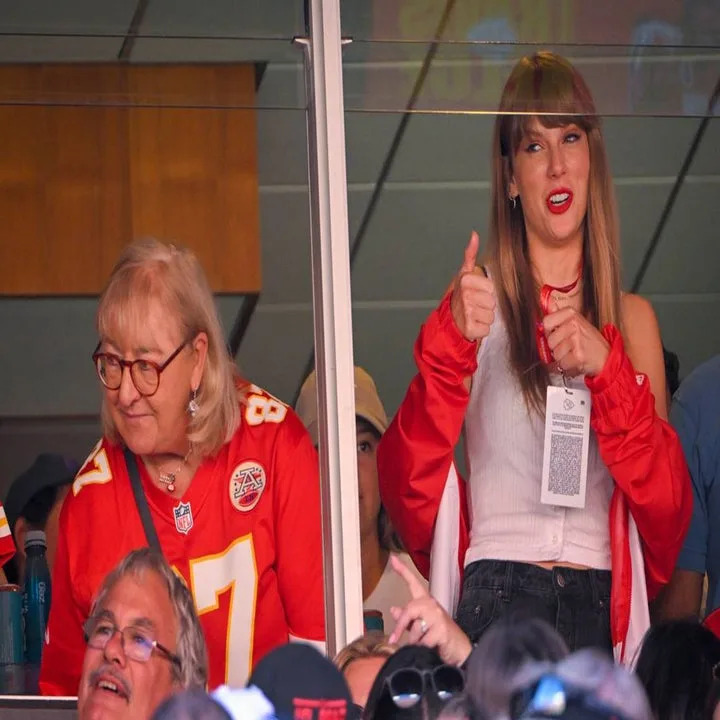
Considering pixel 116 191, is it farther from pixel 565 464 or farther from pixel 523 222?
pixel 565 464

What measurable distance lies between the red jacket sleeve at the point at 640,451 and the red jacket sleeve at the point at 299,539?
61 cm

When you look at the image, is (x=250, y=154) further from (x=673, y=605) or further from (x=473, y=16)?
(x=673, y=605)

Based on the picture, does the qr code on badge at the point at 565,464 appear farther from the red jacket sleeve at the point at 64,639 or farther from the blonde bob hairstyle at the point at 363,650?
the red jacket sleeve at the point at 64,639

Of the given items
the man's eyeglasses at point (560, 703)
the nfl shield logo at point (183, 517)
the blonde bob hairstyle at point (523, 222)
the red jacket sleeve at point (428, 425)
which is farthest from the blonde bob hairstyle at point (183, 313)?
the man's eyeglasses at point (560, 703)

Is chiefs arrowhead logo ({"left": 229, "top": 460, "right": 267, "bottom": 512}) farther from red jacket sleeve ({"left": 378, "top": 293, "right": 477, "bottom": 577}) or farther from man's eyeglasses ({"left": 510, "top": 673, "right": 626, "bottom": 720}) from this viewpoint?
man's eyeglasses ({"left": 510, "top": 673, "right": 626, "bottom": 720})

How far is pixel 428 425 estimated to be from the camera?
312 cm

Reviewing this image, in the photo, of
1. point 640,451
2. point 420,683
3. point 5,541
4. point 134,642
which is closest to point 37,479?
point 5,541

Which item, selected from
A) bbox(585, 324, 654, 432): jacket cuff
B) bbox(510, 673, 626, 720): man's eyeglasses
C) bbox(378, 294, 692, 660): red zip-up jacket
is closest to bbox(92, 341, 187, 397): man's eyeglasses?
bbox(378, 294, 692, 660): red zip-up jacket

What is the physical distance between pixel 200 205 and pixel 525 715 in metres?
2.12

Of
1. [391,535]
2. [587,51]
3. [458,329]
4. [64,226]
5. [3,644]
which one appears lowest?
[3,644]

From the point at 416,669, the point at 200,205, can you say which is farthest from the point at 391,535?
the point at 416,669

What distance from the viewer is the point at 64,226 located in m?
3.73

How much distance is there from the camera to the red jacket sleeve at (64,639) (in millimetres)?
3277

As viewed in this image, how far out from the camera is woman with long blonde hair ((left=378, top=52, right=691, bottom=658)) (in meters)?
3.08
